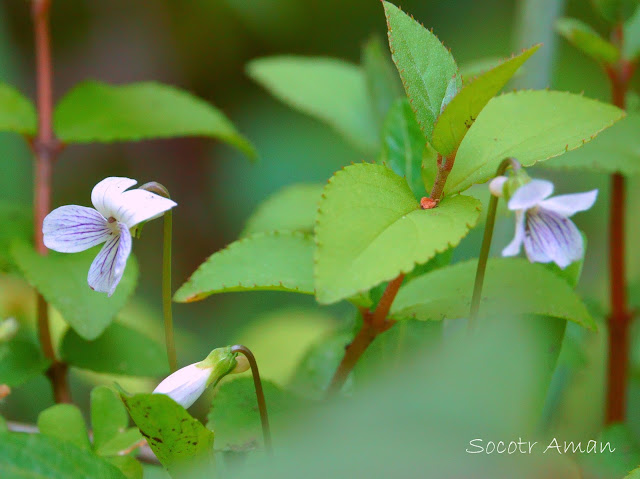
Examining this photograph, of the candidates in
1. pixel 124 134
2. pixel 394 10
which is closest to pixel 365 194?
pixel 394 10

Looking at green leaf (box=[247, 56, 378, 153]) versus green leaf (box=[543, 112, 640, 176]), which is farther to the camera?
green leaf (box=[247, 56, 378, 153])

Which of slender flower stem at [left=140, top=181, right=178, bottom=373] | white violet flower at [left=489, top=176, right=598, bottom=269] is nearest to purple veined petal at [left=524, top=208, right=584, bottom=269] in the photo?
white violet flower at [left=489, top=176, right=598, bottom=269]

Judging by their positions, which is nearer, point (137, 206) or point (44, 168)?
point (137, 206)

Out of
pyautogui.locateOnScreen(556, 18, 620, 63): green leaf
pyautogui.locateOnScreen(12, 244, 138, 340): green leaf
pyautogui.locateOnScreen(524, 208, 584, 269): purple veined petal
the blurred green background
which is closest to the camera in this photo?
pyautogui.locateOnScreen(524, 208, 584, 269): purple veined petal

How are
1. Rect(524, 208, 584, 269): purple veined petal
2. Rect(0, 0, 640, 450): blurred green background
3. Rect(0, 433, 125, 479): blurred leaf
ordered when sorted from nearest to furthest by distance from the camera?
Result: Rect(0, 433, 125, 479): blurred leaf < Rect(524, 208, 584, 269): purple veined petal < Rect(0, 0, 640, 450): blurred green background

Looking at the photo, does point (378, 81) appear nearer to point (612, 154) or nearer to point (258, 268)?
point (612, 154)

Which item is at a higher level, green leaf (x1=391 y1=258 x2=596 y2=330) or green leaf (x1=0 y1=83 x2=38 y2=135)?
green leaf (x1=0 y1=83 x2=38 y2=135)

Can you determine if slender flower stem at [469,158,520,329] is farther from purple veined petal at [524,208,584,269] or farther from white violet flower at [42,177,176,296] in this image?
white violet flower at [42,177,176,296]

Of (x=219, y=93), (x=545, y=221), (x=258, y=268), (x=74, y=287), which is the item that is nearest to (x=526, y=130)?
(x=545, y=221)
